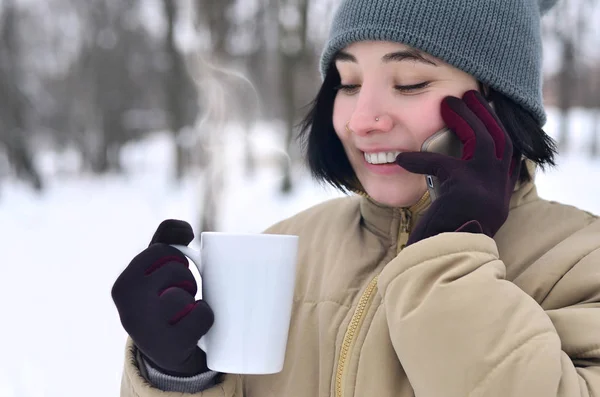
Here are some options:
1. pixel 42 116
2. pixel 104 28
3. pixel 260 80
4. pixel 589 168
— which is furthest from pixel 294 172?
pixel 42 116

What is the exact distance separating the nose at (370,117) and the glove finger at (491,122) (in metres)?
0.14

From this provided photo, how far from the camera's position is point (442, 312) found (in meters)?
0.76

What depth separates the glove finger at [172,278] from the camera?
35.0 inches

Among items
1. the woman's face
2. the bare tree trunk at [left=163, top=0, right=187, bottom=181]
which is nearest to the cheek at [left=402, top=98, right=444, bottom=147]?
the woman's face

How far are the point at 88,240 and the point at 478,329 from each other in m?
7.04

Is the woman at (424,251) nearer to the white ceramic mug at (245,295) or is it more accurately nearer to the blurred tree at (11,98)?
the white ceramic mug at (245,295)

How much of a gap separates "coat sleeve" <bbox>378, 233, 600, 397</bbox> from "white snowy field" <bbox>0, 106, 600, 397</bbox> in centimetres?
49

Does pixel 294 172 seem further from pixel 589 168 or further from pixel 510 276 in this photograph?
pixel 510 276

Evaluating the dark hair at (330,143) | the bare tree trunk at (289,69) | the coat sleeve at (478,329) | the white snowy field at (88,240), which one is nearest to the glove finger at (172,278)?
the coat sleeve at (478,329)

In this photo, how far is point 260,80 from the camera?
985 cm

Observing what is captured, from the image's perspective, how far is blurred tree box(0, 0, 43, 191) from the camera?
995cm

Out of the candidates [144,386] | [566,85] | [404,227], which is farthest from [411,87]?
[566,85]

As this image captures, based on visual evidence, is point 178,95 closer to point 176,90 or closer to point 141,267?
point 176,90

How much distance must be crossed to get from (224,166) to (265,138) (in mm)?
7791
